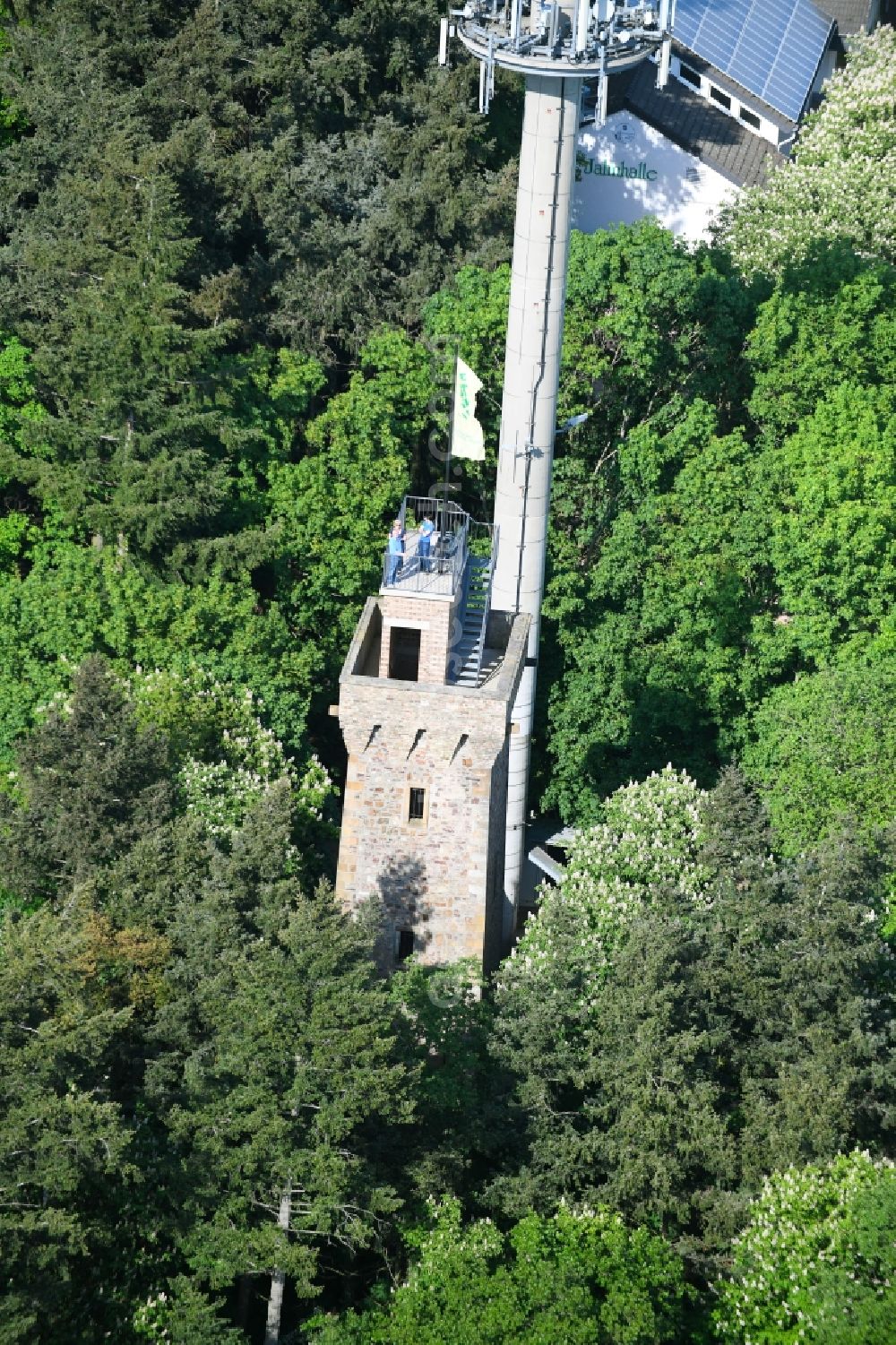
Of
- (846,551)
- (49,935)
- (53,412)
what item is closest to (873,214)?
(846,551)

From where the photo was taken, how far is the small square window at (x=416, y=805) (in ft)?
180

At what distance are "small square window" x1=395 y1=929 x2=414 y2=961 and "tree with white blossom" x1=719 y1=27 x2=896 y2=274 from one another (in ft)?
108

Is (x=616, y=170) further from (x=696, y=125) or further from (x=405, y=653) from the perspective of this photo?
(x=405, y=653)

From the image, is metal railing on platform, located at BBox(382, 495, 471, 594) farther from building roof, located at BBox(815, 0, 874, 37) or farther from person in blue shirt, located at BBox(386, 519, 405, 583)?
building roof, located at BBox(815, 0, 874, 37)

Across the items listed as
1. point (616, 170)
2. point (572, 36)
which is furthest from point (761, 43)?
point (572, 36)

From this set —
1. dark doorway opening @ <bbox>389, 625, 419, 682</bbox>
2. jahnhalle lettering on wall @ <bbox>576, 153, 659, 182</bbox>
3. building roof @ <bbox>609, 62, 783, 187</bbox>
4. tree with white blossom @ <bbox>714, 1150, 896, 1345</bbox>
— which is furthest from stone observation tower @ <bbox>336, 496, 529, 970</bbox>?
building roof @ <bbox>609, 62, 783, 187</bbox>

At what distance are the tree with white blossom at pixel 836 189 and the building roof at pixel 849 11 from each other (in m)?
18.2

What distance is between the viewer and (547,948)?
57344 millimetres

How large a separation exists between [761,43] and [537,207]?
39.1 meters

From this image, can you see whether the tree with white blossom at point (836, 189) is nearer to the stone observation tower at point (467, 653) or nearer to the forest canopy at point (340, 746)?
the forest canopy at point (340, 746)

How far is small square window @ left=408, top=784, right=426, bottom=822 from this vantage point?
180 feet

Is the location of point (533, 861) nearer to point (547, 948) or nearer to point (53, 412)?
point (547, 948)

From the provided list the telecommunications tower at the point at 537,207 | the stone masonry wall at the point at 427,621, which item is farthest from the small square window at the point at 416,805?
the telecommunications tower at the point at 537,207

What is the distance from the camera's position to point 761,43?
91.7m
